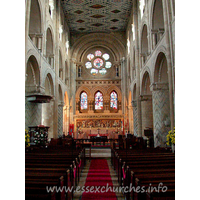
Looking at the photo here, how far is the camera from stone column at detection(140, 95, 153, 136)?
17.7 m

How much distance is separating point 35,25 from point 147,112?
1104 cm

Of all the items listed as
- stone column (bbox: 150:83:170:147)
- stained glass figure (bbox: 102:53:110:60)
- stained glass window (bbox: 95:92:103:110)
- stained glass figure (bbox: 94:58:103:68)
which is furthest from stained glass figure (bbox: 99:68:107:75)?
stone column (bbox: 150:83:170:147)

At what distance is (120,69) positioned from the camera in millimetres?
28625

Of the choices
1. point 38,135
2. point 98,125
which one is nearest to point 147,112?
point 38,135

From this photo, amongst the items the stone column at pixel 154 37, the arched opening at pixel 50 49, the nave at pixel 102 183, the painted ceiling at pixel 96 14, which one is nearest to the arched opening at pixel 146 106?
the stone column at pixel 154 37

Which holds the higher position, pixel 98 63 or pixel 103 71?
pixel 98 63

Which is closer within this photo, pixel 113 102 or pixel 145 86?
pixel 145 86

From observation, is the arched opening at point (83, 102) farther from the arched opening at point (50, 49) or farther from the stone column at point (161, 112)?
the stone column at point (161, 112)

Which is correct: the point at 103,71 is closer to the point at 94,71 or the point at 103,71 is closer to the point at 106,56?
the point at 94,71

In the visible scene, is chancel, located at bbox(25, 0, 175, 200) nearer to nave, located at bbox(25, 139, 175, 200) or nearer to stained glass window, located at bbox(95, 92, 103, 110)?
nave, located at bbox(25, 139, 175, 200)

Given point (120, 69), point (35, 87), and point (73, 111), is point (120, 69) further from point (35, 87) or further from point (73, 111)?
point (35, 87)

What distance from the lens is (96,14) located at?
23.4 meters

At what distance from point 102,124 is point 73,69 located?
8207 mm

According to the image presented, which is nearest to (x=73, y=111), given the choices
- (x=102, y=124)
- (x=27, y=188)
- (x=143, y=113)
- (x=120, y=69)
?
(x=102, y=124)
